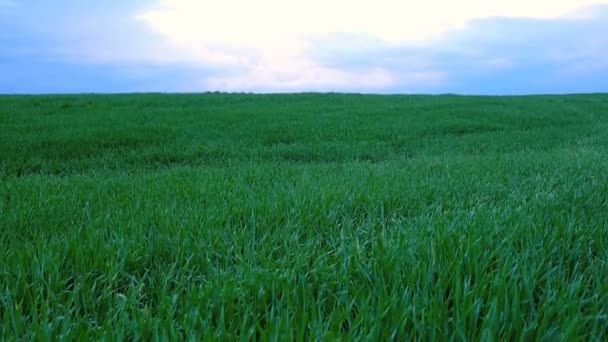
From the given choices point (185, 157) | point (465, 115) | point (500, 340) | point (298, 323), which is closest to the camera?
point (500, 340)

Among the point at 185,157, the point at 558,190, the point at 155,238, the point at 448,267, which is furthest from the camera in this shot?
the point at 185,157

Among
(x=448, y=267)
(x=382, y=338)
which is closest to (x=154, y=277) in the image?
(x=382, y=338)

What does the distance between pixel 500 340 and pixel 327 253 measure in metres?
0.76

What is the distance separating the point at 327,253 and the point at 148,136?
7424 mm

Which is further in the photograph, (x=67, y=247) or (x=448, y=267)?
(x=67, y=247)

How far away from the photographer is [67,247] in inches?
71.7

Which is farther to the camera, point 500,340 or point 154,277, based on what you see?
point 154,277

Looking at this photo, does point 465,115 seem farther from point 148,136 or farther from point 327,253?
point 327,253

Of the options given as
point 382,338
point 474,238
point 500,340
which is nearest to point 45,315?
point 382,338

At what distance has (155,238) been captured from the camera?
196cm

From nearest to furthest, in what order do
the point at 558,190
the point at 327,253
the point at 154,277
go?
the point at 154,277, the point at 327,253, the point at 558,190

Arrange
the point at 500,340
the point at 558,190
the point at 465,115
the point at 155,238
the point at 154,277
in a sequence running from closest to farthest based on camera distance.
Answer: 1. the point at 500,340
2. the point at 154,277
3. the point at 155,238
4. the point at 558,190
5. the point at 465,115

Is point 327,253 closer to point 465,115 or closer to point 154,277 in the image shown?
point 154,277

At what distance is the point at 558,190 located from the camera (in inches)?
113
